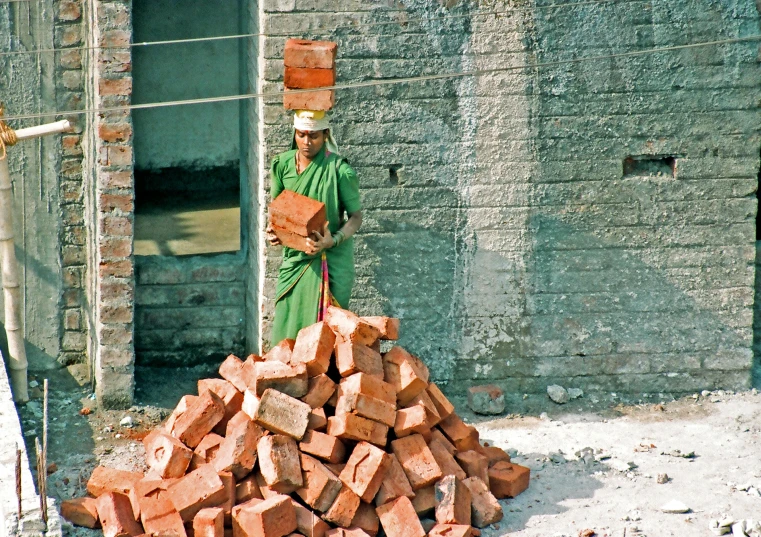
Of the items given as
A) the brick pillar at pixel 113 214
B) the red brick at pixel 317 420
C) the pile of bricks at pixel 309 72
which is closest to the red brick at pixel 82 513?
the red brick at pixel 317 420

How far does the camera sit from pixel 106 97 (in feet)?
24.1

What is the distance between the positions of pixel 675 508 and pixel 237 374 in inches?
100

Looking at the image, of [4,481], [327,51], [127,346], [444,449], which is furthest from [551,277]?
[4,481]

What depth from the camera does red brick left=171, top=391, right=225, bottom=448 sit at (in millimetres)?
6516

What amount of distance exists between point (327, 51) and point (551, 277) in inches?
87.7

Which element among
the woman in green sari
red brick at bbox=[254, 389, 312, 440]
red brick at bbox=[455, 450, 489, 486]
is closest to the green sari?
the woman in green sari

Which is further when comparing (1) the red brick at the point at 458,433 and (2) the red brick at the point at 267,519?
(1) the red brick at the point at 458,433

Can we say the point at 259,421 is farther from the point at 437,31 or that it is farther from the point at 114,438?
the point at 437,31

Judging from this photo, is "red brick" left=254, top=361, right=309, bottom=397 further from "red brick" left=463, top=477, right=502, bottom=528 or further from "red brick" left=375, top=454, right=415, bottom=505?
"red brick" left=463, top=477, right=502, bottom=528

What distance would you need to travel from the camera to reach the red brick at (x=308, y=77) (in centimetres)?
682

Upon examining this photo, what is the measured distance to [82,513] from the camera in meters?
6.36

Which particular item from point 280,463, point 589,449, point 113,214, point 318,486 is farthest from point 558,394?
point 113,214

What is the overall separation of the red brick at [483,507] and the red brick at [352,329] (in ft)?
3.12

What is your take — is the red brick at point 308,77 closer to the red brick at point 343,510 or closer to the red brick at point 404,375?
the red brick at point 404,375
